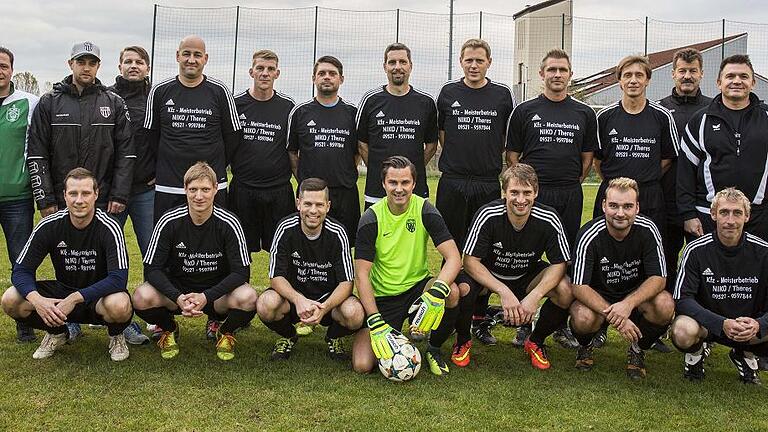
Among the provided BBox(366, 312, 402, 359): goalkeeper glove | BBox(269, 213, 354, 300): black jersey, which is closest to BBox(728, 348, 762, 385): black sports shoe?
BBox(366, 312, 402, 359): goalkeeper glove

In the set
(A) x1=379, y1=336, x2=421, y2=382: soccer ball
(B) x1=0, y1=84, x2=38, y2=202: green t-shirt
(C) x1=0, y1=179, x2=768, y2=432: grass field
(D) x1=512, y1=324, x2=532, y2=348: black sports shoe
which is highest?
(B) x1=0, y1=84, x2=38, y2=202: green t-shirt

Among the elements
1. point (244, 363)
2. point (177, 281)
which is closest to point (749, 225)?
point (244, 363)

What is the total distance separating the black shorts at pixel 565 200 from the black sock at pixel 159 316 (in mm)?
2702

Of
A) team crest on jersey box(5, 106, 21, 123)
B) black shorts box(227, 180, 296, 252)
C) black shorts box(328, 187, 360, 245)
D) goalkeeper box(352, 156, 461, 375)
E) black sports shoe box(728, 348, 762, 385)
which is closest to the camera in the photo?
black sports shoe box(728, 348, 762, 385)

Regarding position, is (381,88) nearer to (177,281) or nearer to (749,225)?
(177,281)

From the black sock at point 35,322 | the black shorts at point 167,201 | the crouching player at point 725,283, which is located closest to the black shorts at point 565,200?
the crouching player at point 725,283

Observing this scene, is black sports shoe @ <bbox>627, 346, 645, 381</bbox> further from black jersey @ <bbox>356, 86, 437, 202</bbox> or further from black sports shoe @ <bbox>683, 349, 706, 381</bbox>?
black jersey @ <bbox>356, 86, 437, 202</bbox>

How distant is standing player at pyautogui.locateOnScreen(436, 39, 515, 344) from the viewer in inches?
212

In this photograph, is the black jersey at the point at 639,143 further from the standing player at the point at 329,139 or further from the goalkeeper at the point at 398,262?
the standing player at the point at 329,139

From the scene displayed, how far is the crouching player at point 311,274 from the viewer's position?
456 cm

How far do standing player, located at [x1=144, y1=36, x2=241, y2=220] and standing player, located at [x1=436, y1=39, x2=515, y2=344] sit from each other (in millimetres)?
1745

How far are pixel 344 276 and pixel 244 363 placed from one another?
0.85 metres

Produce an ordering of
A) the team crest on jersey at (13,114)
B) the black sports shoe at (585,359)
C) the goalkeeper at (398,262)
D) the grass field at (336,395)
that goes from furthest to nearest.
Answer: the team crest on jersey at (13,114) → the black sports shoe at (585,359) → the goalkeeper at (398,262) → the grass field at (336,395)

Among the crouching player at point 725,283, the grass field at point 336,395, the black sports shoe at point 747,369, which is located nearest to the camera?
the grass field at point 336,395
